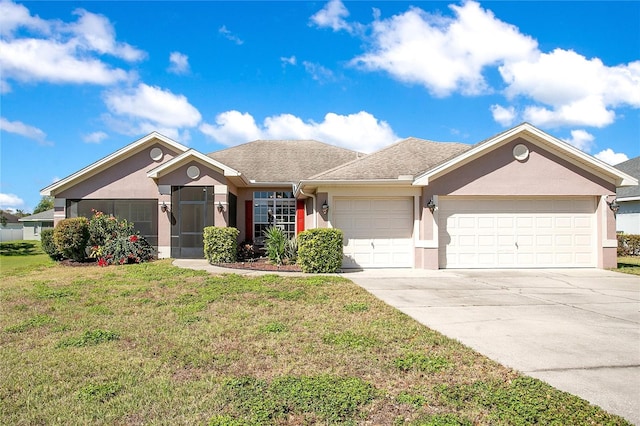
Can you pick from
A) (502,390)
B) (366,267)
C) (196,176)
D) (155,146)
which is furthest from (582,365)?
(155,146)

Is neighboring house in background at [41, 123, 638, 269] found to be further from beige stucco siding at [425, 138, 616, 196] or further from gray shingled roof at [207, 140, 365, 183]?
gray shingled roof at [207, 140, 365, 183]

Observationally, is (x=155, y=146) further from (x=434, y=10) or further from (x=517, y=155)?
(x=517, y=155)

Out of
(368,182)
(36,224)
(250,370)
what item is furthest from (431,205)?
(36,224)

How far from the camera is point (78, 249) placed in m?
15.2

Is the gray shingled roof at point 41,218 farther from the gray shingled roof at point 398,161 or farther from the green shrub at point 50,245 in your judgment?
the gray shingled roof at point 398,161

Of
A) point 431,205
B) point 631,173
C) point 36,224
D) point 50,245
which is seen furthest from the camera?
point 36,224

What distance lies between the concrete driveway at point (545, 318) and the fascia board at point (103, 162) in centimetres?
1070

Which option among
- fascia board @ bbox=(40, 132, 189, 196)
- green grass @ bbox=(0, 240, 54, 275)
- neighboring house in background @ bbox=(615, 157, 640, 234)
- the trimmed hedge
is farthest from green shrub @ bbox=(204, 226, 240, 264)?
neighboring house in background @ bbox=(615, 157, 640, 234)

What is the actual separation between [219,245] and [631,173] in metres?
25.2

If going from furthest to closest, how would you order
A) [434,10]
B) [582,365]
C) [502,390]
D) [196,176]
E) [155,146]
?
[155,146] < [196,176] < [434,10] < [582,365] < [502,390]

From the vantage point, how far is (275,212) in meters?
18.1

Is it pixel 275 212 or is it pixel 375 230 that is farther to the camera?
pixel 275 212

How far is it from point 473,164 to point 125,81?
13220 millimetres

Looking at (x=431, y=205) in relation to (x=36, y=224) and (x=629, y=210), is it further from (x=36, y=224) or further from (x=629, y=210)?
(x=36, y=224)
